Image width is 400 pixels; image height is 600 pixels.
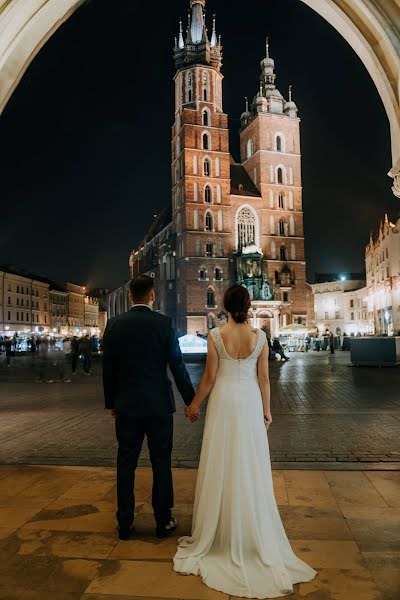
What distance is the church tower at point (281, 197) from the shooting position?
5528 cm

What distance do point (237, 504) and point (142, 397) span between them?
1003 mm

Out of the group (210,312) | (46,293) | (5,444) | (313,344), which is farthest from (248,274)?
(5,444)

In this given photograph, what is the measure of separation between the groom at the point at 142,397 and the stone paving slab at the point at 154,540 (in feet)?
0.87

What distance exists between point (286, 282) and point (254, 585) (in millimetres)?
53321

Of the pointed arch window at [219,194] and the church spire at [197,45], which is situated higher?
the church spire at [197,45]

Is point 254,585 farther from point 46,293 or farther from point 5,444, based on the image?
point 46,293

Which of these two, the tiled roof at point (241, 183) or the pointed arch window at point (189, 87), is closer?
the tiled roof at point (241, 183)

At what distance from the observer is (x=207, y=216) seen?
176 feet

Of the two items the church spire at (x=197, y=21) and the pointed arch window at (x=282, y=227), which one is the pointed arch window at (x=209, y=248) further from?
the church spire at (x=197, y=21)

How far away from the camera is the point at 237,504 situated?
308 cm

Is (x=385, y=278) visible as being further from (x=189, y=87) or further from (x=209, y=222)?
(x=189, y=87)

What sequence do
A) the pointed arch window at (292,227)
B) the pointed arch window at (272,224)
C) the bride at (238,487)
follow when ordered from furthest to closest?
the pointed arch window at (292,227), the pointed arch window at (272,224), the bride at (238,487)

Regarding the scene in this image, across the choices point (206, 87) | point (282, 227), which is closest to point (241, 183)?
point (282, 227)

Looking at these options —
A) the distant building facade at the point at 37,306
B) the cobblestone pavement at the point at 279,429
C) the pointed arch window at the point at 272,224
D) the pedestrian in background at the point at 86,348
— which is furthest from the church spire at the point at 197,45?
the cobblestone pavement at the point at 279,429
